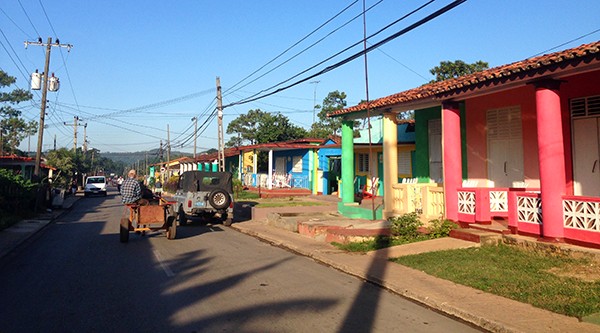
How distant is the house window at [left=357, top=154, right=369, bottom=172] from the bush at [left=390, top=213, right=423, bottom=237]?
1145 cm

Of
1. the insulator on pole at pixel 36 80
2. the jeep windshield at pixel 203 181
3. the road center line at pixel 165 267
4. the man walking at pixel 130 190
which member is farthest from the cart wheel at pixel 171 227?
the insulator on pole at pixel 36 80

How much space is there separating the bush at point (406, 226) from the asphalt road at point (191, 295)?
2.93m

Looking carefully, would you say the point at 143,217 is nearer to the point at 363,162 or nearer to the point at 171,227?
the point at 171,227

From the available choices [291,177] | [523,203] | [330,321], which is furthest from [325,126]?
[330,321]

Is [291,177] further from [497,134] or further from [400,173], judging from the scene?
[497,134]

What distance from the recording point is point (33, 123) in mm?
58156

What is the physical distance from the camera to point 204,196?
53.3 feet

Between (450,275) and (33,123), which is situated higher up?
(33,123)

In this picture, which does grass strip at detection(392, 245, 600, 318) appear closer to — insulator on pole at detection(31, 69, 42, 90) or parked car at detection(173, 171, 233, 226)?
parked car at detection(173, 171, 233, 226)

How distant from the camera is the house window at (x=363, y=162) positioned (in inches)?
919

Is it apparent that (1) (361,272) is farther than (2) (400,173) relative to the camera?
No

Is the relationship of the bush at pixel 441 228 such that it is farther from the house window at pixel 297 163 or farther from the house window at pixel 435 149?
the house window at pixel 297 163

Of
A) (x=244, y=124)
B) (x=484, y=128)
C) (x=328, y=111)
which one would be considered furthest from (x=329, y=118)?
(x=484, y=128)

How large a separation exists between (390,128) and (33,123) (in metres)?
57.3
